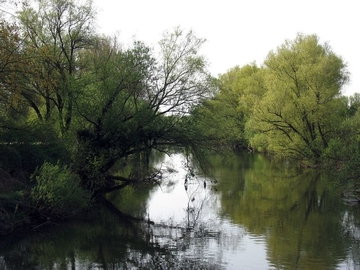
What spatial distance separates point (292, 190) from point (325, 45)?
56.0ft

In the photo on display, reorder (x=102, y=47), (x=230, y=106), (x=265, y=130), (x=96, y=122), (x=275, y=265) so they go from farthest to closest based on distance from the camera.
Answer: (x=230, y=106)
(x=265, y=130)
(x=102, y=47)
(x=96, y=122)
(x=275, y=265)

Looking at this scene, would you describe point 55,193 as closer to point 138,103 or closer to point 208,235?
point 208,235

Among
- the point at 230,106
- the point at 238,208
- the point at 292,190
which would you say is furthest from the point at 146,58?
the point at 230,106

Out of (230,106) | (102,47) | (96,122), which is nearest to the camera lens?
(96,122)

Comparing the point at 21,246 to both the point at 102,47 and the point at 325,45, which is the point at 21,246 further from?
the point at 325,45

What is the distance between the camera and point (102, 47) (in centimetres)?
2961

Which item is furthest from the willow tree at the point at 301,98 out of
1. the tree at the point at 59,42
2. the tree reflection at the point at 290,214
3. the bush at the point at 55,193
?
the bush at the point at 55,193

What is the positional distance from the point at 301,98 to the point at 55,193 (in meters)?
24.8

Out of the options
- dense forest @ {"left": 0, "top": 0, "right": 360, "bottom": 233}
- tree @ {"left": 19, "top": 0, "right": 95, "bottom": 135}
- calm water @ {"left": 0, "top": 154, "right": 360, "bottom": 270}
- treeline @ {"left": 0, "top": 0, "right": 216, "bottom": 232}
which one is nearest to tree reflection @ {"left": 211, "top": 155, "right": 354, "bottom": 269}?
calm water @ {"left": 0, "top": 154, "right": 360, "bottom": 270}

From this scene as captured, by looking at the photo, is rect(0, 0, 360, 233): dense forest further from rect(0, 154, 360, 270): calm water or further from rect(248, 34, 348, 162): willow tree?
rect(248, 34, 348, 162): willow tree

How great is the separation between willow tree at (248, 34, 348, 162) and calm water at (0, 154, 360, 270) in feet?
36.6

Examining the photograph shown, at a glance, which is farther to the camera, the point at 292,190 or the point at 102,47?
the point at 102,47

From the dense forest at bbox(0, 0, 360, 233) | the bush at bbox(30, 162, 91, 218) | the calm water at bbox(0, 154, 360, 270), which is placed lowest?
the calm water at bbox(0, 154, 360, 270)

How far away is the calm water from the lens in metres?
13.6
